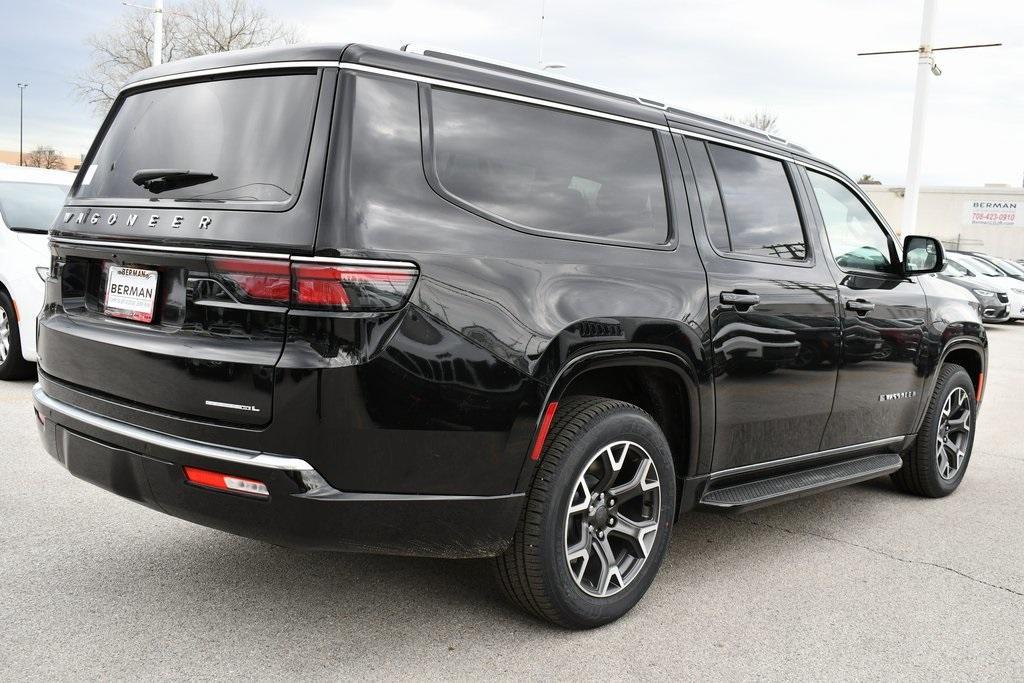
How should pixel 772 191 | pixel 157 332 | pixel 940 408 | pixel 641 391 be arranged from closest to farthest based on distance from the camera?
pixel 157 332, pixel 641 391, pixel 772 191, pixel 940 408

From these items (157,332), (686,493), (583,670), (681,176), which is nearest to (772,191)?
(681,176)

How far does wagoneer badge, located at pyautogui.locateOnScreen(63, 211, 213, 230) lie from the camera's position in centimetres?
290

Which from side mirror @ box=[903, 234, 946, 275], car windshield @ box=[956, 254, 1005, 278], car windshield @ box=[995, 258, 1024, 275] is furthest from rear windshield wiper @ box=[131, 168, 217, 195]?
car windshield @ box=[995, 258, 1024, 275]

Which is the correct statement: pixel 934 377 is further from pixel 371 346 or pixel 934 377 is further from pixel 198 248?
pixel 198 248

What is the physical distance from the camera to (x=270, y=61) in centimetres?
300

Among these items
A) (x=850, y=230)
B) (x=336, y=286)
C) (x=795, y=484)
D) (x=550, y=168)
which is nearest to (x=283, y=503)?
(x=336, y=286)

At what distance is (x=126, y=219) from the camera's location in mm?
3168

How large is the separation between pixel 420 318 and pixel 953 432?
4.25 metres

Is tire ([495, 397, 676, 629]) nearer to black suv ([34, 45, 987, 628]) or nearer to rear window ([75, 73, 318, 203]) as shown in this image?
black suv ([34, 45, 987, 628])

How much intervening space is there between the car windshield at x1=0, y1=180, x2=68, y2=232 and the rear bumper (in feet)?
17.8

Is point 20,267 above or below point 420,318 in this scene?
below

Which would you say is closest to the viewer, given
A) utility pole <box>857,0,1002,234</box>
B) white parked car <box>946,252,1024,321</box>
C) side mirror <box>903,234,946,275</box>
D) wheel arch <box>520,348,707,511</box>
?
wheel arch <box>520,348,707,511</box>

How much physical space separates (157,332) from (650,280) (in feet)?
5.61

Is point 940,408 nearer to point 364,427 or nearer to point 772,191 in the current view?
point 772,191
